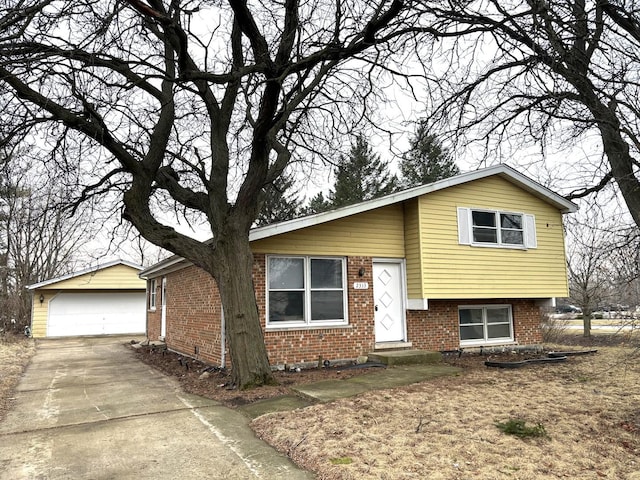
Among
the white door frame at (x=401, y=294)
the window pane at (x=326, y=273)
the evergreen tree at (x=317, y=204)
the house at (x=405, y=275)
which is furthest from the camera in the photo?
the evergreen tree at (x=317, y=204)

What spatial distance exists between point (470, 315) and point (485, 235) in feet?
7.40

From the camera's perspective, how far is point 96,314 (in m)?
25.0

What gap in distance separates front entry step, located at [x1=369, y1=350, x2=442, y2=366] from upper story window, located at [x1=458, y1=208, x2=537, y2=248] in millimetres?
3060

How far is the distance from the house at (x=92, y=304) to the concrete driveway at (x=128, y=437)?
16.0 metres

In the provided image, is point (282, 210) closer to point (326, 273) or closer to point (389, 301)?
point (389, 301)

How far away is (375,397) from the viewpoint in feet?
22.5

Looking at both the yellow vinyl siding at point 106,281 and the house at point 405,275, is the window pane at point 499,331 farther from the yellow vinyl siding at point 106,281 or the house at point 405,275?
the yellow vinyl siding at point 106,281

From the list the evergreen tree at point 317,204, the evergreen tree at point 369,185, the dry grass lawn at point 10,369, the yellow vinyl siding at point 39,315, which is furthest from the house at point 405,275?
the evergreen tree at point 317,204

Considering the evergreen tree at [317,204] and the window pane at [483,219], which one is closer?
the window pane at [483,219]

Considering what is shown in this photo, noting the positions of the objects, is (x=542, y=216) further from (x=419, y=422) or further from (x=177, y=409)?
(x=177, y=409)

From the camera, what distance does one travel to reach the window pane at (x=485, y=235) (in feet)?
39.8

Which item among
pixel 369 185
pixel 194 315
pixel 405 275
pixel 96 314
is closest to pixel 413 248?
pixel 405 275

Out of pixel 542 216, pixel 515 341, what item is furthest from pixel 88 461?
pixel 542 216

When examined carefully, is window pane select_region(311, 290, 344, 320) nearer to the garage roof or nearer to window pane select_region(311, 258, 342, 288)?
window pane select_region(311, 258, 342, 288)
